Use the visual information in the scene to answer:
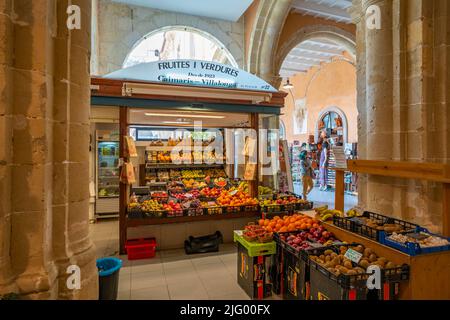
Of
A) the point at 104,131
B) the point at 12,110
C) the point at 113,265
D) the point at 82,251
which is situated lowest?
the point at 113,265

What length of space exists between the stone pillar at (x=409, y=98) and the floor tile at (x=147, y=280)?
10.3ft

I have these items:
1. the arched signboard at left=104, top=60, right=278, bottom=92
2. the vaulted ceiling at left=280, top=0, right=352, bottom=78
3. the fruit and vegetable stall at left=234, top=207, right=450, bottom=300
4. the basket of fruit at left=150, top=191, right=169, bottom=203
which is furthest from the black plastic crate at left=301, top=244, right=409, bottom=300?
the vaulted ceiling at left=280, top=0, right=352, bottom=78

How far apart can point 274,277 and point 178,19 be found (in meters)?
7.75

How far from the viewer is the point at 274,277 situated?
3.33m

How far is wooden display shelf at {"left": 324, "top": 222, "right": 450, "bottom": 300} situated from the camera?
2417 mm

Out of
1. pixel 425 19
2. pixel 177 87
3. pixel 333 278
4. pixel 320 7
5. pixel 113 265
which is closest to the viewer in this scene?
pixel 333 278

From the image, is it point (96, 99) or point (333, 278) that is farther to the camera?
point (96, 99)

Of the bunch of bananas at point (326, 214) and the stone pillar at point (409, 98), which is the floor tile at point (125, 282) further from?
the stone pillar at point (409, 98)

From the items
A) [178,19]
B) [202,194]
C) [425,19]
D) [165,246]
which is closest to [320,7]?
[178,19]

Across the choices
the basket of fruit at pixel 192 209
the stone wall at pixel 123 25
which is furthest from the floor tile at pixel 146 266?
the stone wall at pixel 123 25

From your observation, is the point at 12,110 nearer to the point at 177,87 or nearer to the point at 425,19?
the point at 177,87

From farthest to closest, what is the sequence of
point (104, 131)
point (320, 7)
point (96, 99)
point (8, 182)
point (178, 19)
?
point (320, 7)
point (178, 19)
point (104, 131)
point (96, 99)
point (8, 182)

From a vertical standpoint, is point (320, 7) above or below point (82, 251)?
above

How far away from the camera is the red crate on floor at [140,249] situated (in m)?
4.40
